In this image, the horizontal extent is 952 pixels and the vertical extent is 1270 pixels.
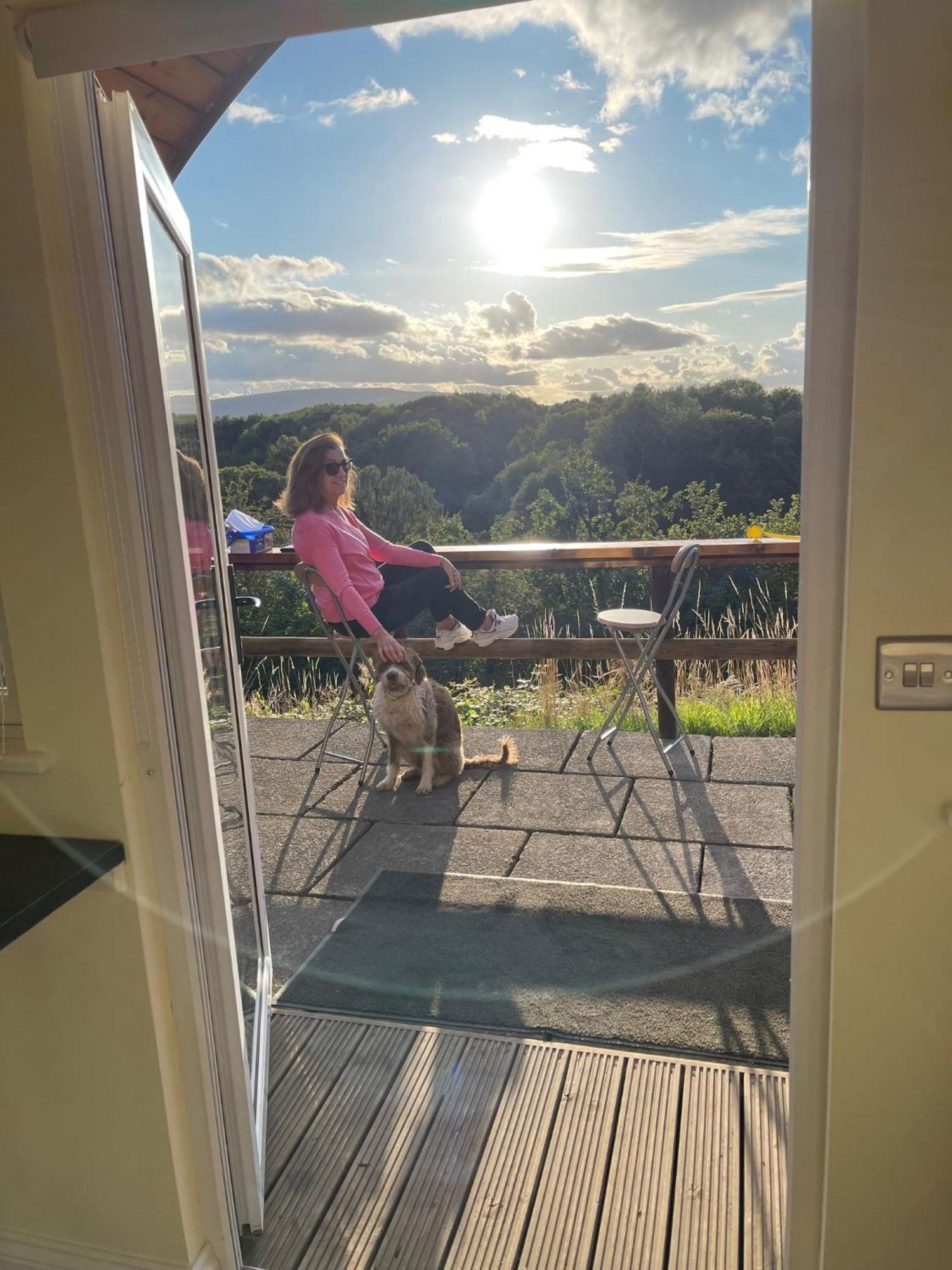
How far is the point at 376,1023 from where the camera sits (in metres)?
2.29

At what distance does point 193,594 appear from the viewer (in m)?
1.55

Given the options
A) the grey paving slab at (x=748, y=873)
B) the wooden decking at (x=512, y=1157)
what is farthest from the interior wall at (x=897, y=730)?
the grey paving slab at (x=748, y=873)

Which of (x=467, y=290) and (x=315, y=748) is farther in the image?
(x=467, y=290)

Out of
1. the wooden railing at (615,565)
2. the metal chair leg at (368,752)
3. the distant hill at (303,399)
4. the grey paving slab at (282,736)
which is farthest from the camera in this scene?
the distant hill at (303,399)

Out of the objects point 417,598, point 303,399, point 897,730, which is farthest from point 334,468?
point 303,399

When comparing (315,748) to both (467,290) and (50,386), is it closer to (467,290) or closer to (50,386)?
(50,386)

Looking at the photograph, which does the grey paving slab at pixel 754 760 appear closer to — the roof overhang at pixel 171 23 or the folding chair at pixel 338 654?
the folding chair at pixel 338 654

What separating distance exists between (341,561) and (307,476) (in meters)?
0.41

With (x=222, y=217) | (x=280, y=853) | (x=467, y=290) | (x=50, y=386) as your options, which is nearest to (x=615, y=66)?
(x=467, y=290)

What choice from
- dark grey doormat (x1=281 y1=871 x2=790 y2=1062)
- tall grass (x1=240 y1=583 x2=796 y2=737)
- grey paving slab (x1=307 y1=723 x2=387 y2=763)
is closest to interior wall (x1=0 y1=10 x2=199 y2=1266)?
dark grey doormat (x1=281 y1=871 x2=790 y2=1062)

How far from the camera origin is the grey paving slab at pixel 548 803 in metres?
3.46

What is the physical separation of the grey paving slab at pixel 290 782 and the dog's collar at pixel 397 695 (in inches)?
17.9

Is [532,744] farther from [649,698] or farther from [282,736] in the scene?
[282,736]

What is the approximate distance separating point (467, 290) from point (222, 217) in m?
2.86
